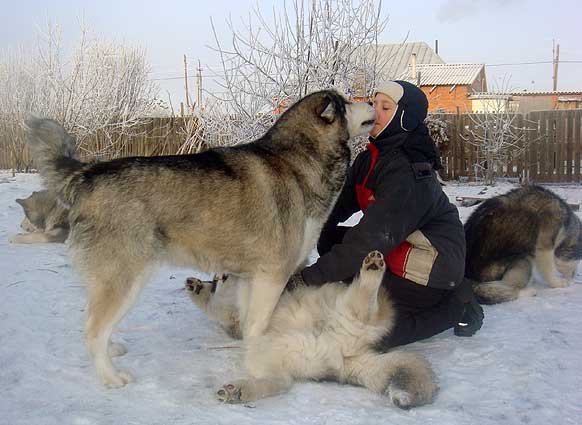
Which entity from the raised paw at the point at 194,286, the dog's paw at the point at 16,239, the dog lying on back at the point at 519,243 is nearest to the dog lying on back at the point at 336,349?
the raised paw at the point at 194,286

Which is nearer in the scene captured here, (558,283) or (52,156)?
(52,156)

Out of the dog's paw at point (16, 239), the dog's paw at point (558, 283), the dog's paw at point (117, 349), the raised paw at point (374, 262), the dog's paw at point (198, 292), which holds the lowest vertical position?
the dog's paw at point (558, 283)

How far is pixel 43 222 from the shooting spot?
7453mm

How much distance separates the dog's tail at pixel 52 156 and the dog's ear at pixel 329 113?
1611 mm

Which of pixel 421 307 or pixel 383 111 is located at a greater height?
pixel 383 111

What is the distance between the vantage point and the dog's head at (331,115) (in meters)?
3.80

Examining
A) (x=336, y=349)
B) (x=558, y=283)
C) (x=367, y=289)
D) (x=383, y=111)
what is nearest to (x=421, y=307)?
(x=367, y=289)

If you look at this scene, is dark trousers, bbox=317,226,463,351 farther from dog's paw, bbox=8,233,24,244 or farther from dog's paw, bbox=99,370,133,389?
dog's paw, bbox=8,233,24,244

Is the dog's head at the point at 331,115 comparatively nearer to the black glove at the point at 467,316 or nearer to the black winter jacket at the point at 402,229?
the black winter jacket at the point at 402,229

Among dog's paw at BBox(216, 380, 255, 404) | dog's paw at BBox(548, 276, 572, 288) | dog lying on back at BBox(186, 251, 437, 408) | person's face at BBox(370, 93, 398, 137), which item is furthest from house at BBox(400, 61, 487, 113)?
dog's paw at BBox(216, 380, 255, 404)

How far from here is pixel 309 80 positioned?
8.15 m

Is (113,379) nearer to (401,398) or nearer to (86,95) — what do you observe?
(401,398)

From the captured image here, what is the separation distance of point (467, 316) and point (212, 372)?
1777 mm

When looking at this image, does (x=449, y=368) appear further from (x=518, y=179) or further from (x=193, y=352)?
(x=518, y=179)
